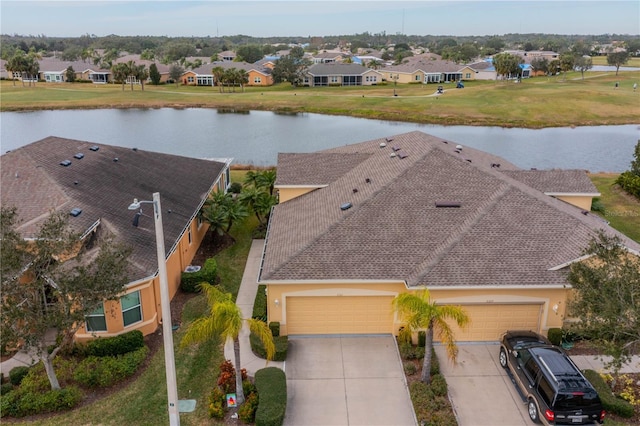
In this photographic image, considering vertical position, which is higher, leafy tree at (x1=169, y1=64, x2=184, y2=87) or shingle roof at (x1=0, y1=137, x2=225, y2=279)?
leafy tree at (x1=169, y1=64, x2=184, y2=87)

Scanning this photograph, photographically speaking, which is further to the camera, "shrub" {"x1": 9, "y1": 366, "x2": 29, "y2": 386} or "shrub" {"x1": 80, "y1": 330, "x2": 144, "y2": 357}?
"shrub" {"x1": 80, "y1": 330, "x2": 144, "y2": 357}

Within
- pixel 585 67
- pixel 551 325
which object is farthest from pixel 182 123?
pixel 585 67

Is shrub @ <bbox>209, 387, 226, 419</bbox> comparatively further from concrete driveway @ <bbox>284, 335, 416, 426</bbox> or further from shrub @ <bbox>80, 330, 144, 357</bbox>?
shrub @ <bbox>80, 330, 144, 357</bbox>

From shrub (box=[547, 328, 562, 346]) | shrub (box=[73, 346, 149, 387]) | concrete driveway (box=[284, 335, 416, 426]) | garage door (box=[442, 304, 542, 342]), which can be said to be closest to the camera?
concrete driveway (box=[284, 335, 416, 426])

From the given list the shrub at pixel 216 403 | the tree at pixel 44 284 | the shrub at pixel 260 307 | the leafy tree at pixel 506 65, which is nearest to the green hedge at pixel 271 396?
the shrub at pixel 216 403

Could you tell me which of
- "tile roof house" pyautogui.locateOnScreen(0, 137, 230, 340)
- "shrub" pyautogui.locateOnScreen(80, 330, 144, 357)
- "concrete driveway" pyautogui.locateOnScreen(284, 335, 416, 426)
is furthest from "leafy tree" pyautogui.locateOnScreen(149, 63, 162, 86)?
"concrete driveway" pyautogui.locateOnScreen(284, 335, 416, 426)

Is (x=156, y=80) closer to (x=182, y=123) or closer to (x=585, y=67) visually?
(x=182, y=123)

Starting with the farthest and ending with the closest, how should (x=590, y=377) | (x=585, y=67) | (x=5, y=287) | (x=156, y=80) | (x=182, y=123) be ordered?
(x=585, y=67), (x=156, y=80), (x=182, y=123), (x=590, y=377), (x=5, y=287)
